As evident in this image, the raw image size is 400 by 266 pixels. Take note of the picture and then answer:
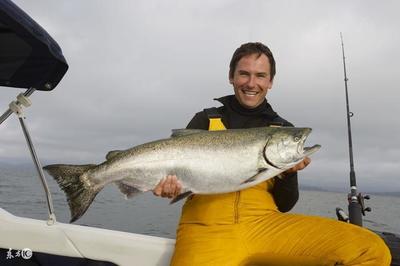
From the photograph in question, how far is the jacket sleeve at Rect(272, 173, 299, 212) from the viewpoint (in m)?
4.76

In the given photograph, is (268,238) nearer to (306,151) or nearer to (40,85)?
(306,151)

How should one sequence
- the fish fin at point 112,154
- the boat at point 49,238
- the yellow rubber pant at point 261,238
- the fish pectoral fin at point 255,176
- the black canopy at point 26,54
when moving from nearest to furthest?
the black canopy at point 26,54
the yellow rubber pant at point 261,238
the fish pectoral fin at point 255,176
the boat at point 49,238
the fish fin at point 112,154

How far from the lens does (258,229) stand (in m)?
4.32

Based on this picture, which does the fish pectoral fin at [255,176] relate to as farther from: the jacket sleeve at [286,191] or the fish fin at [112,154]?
the fish fin at [112,154]

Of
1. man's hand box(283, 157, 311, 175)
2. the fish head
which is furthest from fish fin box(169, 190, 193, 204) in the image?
man's hand box(283, 157, 311, 175)

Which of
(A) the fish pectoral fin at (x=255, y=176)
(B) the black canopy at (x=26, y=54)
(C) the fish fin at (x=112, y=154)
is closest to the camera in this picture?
(B) the black canopy at (x=26, y=54)

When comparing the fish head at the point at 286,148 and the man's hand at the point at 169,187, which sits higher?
the fish head at the point at 286,148

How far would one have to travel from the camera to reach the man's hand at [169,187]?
4.27m

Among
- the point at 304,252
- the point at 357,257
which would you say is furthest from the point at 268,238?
the point at 357,257

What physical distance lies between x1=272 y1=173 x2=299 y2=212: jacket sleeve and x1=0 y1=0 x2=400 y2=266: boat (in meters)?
1.29

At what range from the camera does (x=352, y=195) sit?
6.59 m

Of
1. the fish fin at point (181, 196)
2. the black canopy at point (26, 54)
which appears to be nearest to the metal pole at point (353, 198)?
the fish fin at point (181, 196)

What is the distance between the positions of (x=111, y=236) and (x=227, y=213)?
1.66 meters

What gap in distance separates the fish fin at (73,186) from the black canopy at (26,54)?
961 millimetres
